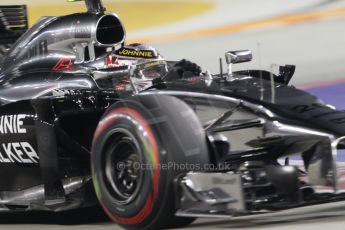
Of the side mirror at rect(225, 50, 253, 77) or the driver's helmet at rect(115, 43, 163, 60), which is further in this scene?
the driver's helmet at rect(115, 43, 163, 60)

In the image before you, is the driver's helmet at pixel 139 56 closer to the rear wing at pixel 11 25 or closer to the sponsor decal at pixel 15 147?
the sponsor decal at pixel 15 147

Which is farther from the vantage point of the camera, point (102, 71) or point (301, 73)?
point (301, 73)

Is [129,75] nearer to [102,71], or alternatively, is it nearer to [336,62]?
[102,71]

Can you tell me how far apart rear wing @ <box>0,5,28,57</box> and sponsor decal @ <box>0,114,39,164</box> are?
137 centimetres

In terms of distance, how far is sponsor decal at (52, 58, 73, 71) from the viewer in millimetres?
7438

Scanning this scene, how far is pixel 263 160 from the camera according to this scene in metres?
5.86

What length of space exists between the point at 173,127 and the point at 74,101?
1.34 meters

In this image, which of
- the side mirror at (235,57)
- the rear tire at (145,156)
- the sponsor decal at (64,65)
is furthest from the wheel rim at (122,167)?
the sponsor decal at (64,65)

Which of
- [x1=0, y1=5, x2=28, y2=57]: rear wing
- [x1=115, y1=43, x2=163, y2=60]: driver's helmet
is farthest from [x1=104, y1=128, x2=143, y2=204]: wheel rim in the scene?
[x1=0, y1=5, x2=28, y2=57]: rear wing

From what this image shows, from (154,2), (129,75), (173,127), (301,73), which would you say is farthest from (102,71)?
(154,2)

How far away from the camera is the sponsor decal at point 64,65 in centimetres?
744

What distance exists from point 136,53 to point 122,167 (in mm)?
1691

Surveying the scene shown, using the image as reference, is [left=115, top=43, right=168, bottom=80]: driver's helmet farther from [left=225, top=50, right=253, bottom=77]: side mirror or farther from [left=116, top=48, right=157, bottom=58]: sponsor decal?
[left=225, top=50, right=253, bottom=77]: side mirror

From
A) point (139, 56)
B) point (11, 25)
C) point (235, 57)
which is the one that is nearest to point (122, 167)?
point (235, 57)
